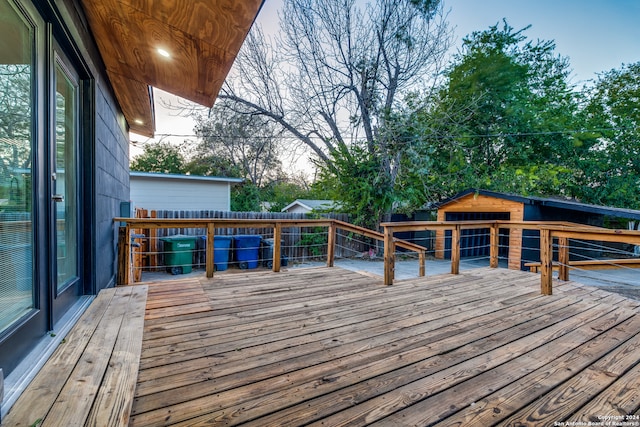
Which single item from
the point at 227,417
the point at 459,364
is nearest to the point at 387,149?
the point at 459,364

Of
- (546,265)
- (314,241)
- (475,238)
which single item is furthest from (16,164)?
(475,238)

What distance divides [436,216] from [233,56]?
29.8ft

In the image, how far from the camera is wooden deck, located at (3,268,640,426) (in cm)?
129

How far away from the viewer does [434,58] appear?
8.60 meters

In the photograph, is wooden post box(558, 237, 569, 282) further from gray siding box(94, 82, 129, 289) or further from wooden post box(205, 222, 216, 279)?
gray siding box(94, 82, 129, 289)

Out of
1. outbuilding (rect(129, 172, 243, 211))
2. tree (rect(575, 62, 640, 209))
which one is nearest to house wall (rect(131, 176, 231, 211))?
outbuilding (rect(129, 172, 243, 211))

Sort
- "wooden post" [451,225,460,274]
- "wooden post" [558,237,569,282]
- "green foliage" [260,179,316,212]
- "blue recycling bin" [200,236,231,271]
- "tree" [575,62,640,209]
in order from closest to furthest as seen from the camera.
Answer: "wooden post" [558,237,569,282] < "wooden post" [451,225,460,274] < "blue recycling bin" [200,236,231,271] < "tree" [575,62,640,209] < "green foliage" [260,179,316,212]

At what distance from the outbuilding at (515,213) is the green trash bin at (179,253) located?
5.26 metres

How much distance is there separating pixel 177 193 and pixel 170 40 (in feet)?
28.8

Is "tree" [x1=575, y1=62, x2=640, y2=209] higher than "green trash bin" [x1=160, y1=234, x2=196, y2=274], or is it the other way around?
"tree" [x1=575, y1=62, x2=640, y2=209]

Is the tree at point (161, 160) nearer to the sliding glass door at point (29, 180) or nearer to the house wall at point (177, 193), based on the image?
the house wall at point (177, 193)

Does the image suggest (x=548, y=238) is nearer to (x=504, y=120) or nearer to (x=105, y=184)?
(x=105, y=184)

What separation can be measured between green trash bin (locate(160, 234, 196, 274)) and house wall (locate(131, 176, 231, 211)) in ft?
13.4

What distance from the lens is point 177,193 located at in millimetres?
10188
